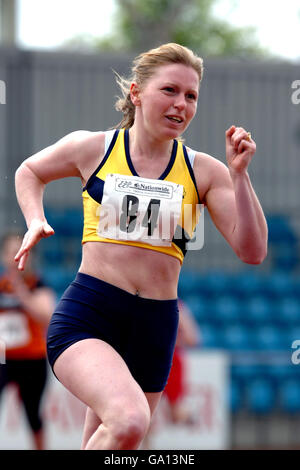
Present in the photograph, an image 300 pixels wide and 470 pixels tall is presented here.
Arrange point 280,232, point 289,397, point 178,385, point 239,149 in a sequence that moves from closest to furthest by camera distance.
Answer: point 239,149 → point 178,385 → point 289,397 → point 280,232

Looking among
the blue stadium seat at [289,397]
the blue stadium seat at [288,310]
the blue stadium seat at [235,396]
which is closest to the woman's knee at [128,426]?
the blue stadium seat at [235,396]

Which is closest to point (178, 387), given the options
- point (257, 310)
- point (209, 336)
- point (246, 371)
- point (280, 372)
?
point (246, 371)

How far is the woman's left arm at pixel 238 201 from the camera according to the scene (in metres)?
3.28

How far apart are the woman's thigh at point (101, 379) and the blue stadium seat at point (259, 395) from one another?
683 centimetres

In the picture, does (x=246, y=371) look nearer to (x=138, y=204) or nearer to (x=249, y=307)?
(x=249, y=307)

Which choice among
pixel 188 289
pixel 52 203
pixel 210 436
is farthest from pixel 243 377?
pixel 52 203

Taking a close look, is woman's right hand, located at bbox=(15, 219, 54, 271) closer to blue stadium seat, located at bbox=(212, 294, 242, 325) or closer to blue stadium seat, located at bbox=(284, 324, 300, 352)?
blue stadium seat, located at bbox=(284, 324, 300, 352)

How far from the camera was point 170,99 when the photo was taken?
3449 millimetres

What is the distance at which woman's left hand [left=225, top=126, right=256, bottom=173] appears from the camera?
3.25m

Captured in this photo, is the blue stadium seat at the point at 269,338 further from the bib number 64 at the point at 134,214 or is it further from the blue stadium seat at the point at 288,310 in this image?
the bib number 64 at the point at 134,214

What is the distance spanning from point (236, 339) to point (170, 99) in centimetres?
763

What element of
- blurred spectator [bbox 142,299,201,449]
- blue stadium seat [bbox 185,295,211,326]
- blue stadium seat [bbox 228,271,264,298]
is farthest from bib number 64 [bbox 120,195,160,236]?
blue stadium seat [bbox 228,271,264,298]

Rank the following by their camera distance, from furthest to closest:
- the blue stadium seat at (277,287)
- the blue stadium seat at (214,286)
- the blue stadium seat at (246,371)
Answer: the blue stadium seat at (277,287), the blue stadium seat at (214,286), the blue stadium seat at (246,371)

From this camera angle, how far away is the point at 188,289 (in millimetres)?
11711
